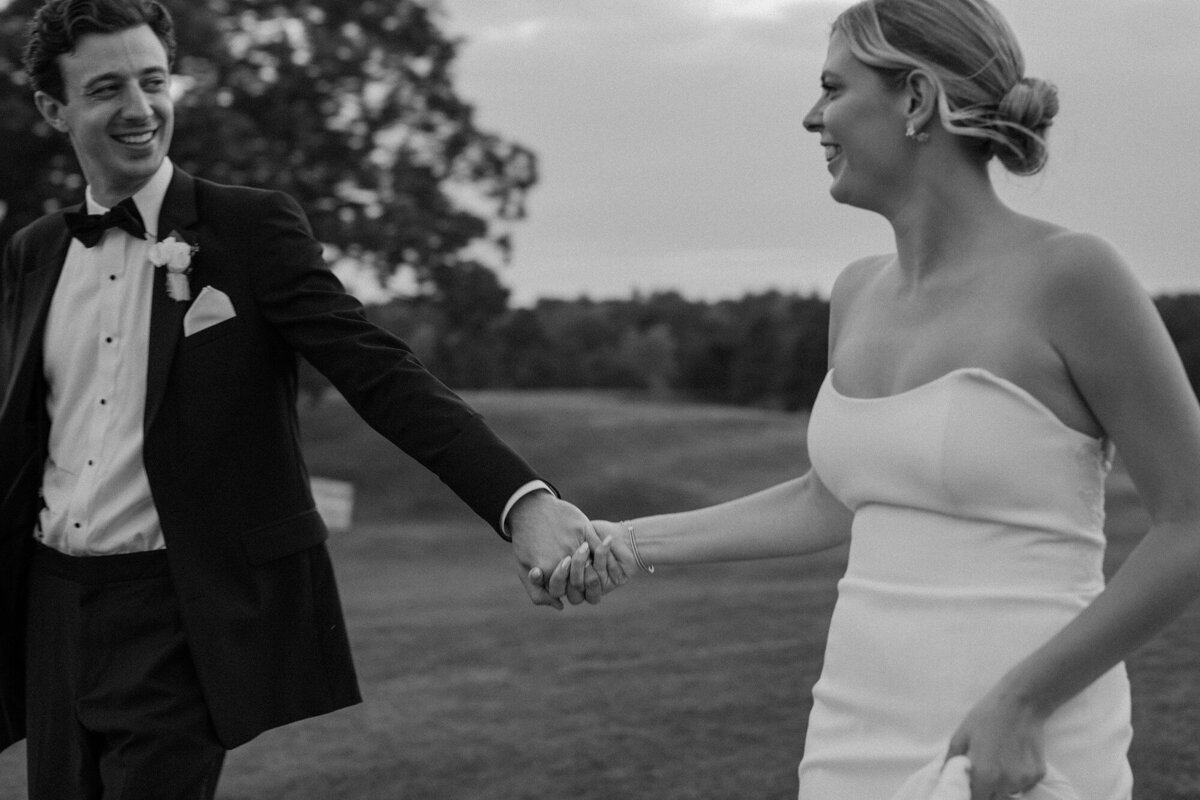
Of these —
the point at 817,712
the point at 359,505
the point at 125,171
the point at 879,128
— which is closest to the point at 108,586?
the point at 125,171

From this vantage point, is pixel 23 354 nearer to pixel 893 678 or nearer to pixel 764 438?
pixel 893 678

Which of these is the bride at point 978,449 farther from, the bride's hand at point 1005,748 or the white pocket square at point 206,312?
the white pocket square at point 206,312

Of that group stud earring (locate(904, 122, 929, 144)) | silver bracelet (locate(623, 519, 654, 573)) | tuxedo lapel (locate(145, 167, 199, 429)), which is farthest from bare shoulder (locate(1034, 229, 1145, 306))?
tuxedo lapel (locate(145, 167, 199, 429))

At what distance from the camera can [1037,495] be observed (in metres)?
2.55

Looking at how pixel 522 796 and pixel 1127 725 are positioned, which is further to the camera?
pixel 522 796

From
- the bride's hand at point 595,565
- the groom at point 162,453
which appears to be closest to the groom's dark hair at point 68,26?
the groom at point 162,453

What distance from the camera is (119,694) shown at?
11.6 ft

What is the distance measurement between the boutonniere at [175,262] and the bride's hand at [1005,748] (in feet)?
7.30

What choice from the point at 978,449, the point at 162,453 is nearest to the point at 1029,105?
the point at 978,449

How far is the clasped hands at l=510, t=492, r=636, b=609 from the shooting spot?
13.0 ft

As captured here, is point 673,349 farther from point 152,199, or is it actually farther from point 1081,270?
point 1081,270

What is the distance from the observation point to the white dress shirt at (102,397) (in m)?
3.62

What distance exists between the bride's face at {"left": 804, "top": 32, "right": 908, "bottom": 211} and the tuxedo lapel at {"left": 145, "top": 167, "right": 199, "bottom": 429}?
5.60ft

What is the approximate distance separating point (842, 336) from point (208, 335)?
5.15 ft
